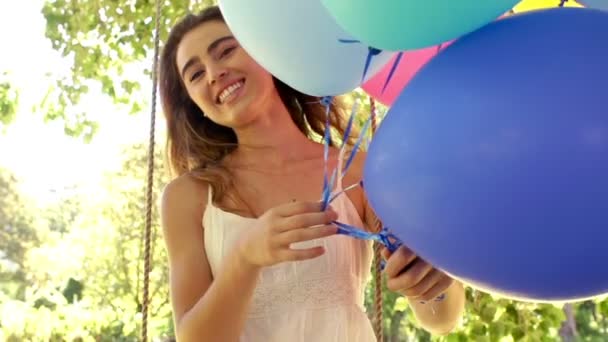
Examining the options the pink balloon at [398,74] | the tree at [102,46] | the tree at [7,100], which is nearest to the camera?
the pink balloon at [398,74]

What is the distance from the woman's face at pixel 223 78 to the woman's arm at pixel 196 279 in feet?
0.43

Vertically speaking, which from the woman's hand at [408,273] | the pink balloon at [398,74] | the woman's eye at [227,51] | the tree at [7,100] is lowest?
the woman's hand at [408,273]

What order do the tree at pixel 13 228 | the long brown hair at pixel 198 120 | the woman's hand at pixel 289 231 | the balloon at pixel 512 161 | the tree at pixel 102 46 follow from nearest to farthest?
the balloon at pixel 512 161
the woman's hand at pixel 289 231
the long brown hair at pixel 198 120
the tree at pixel 102 46
the tree at pixel 13 228

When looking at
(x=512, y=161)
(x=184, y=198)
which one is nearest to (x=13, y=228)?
(x=184, y=198)

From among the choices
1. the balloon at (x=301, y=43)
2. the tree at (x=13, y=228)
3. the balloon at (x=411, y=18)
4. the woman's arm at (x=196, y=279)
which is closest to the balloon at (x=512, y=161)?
the balloon at (x=411, y=18)

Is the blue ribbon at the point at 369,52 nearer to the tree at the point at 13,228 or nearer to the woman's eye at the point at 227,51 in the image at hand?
the woman's eye at the point at 227,51

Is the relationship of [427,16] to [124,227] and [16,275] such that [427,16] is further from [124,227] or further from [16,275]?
[16,275]

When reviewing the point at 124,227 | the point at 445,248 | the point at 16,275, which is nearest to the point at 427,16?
the point at 445,248

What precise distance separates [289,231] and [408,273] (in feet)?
0.47

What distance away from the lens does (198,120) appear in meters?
1.35

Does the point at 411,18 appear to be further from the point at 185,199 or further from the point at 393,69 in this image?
the point at 185,199

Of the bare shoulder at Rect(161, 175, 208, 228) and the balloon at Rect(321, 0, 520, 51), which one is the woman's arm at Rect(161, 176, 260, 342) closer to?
the bare shoulder at Rect(161, 175, 208, 228)

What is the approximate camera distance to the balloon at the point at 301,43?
87 centimetres

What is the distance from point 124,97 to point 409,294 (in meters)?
1.69
